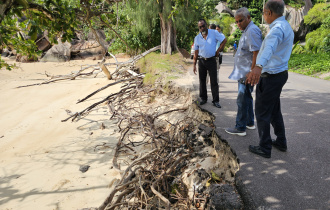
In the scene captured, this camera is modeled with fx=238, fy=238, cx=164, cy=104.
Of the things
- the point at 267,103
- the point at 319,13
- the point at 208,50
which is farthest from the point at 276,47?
the point at 319,13

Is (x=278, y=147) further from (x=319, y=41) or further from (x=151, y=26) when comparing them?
(x=319, y=41)

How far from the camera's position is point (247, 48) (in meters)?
3.68

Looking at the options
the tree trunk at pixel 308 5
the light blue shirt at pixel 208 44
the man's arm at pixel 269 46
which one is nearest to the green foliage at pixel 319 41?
the tree trunk at pixel 308 5

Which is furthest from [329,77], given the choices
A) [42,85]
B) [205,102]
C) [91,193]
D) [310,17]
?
[310,17]

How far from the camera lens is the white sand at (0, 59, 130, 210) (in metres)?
3.75

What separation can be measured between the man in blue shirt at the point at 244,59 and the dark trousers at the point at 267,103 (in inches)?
22.4

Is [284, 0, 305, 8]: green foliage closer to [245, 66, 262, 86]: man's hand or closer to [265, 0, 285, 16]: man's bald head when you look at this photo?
[265, 0, 285, 16]: man's bald head

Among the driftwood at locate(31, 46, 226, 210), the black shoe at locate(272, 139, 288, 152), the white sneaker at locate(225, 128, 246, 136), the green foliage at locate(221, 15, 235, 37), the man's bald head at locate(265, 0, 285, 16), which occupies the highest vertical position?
the green foliage at locate(221, 15, 235, 37)

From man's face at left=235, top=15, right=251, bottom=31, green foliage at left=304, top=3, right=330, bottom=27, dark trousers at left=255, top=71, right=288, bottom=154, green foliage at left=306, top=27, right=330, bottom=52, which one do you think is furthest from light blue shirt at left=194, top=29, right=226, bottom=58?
green foliage at left=304, top=3, right=330, bottom=27

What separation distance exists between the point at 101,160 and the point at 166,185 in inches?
81.1

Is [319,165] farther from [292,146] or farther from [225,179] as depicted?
[225,179]

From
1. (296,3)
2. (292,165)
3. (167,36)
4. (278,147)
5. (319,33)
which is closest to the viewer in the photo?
(292,165)

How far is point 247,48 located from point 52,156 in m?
4.49

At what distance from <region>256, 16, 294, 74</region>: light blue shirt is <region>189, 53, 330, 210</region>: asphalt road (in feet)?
3.95
